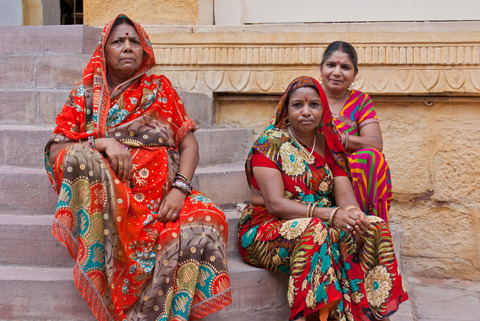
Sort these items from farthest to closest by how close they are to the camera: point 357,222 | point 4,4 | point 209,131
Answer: point 4,4 → point 209,131 → point 357,222

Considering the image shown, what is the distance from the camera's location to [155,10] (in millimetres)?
4648

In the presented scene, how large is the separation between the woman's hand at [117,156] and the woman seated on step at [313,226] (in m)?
0.68

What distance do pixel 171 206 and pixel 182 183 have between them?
0.17m

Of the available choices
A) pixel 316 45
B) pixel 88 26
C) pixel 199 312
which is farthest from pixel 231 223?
pixel 88 26

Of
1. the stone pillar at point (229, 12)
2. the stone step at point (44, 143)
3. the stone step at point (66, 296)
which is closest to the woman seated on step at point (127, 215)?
the stone step at point (66, 296)

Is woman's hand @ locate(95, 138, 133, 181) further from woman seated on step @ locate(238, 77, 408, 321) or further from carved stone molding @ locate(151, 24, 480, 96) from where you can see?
carved stone molding @ locate(151, 24, 480, 96)

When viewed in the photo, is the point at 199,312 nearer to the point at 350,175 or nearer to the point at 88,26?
the point at 350,175

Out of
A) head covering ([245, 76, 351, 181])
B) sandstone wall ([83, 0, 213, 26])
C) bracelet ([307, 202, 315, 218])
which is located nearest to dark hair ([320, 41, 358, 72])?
head covering ([245, 76, 351, 181])

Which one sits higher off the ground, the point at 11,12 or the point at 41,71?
the point at 11,12

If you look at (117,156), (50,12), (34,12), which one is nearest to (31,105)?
(117,156)

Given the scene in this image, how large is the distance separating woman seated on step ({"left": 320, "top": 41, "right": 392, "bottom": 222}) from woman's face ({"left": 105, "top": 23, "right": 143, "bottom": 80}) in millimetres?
1191

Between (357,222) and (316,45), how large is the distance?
1.72 meters

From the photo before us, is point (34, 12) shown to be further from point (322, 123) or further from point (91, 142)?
point (322, 123)

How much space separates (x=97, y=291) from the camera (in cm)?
282
